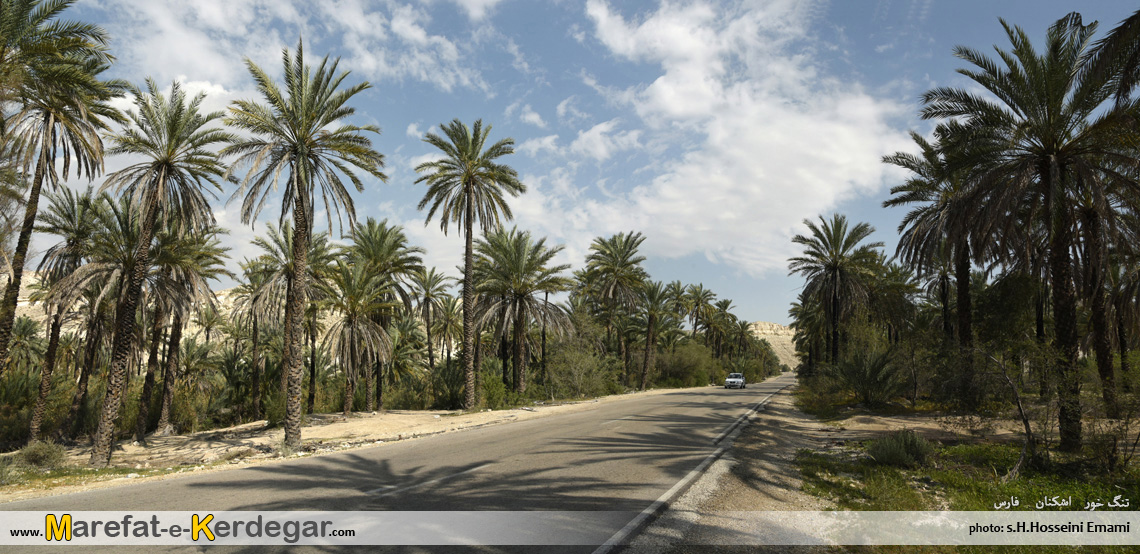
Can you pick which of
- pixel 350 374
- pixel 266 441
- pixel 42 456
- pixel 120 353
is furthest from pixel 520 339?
pixel 42 456

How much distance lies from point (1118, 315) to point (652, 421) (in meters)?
23.4

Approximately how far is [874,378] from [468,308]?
18380 millimetres

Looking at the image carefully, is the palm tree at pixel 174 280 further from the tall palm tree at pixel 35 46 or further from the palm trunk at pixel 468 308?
the palm trunk at pixel 468 308

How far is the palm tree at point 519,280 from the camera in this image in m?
30.9

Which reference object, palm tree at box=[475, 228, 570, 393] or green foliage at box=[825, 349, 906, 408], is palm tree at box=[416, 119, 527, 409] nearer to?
palm tree at box=[475, 228, 570, 393]

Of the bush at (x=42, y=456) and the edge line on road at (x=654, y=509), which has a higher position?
the edge line on road at (x=654, y=509)

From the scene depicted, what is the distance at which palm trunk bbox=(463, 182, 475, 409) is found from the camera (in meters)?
25.8

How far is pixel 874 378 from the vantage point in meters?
21.6

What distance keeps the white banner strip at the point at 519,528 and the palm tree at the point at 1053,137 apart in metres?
6.86

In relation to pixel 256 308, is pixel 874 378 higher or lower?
lower

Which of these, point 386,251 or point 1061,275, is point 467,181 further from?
point 1061,275

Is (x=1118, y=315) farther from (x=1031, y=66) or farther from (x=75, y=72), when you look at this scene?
(x=75, y=72)

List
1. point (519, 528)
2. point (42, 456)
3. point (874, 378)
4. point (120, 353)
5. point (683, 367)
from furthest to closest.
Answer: point (683, 367)
point (874, 378)
point (120, 353)
point (42, 456)
point (519, 528)

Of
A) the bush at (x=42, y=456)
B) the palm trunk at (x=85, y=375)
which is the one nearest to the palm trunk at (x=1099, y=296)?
the bush at (x=42, y=456)
